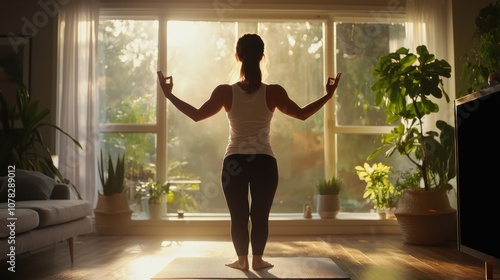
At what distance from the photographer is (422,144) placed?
4742mm

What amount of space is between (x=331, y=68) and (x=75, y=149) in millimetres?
2687

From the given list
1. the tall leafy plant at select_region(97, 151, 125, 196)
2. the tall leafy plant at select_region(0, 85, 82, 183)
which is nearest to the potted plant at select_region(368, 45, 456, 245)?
the tall leafy plant at select_region(97, 151, 125, 196)

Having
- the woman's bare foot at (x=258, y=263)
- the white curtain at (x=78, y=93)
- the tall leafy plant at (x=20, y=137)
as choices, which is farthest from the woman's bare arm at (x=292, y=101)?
the white curtain at (x=78, y=93)

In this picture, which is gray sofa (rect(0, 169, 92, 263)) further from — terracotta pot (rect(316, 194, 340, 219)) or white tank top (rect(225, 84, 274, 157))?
terracotta pot (rect(316, 194, 340, 219))

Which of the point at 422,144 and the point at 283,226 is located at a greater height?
the point at 422,144

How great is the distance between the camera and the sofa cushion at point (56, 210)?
127 inches

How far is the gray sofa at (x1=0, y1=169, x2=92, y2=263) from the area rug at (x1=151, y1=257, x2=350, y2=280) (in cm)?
72

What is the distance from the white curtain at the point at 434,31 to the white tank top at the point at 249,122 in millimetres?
2842

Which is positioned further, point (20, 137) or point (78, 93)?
point (78, 93)

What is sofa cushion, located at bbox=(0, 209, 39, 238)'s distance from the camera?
2686 mm

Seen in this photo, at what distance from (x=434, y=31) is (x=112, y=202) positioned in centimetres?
352

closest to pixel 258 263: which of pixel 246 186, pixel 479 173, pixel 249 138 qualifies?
pixel 246 186

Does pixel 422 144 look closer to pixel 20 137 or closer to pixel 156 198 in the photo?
pixel 156 198

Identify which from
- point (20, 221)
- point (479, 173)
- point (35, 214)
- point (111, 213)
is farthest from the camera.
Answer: point (111, 213)
